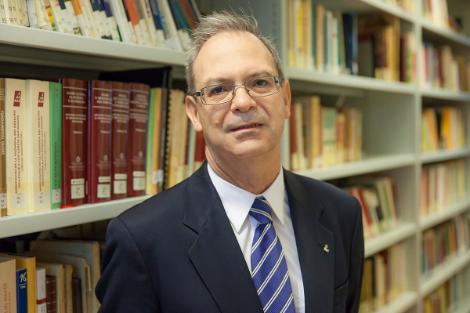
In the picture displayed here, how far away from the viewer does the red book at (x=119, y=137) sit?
1.25m

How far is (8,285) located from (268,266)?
1.83 ft

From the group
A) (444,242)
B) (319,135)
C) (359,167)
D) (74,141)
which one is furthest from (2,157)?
(444,242)

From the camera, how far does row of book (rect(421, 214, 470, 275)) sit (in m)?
2.89

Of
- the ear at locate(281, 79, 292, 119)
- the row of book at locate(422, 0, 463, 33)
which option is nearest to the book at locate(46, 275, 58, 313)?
the ear at locate(281, 79, 292, 119)

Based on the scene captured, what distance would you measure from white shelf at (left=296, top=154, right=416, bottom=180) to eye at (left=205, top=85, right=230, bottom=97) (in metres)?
0.80

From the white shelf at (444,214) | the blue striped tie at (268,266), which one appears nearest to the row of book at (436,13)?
the white shelf at (444,214)

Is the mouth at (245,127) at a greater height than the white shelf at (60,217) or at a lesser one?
greater

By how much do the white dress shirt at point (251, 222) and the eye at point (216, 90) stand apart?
188 mm

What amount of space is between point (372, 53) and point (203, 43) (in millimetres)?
1607

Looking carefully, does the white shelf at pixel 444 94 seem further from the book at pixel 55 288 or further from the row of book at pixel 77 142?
the book at pixel 55 288

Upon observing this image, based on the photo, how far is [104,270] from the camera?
1.03 m

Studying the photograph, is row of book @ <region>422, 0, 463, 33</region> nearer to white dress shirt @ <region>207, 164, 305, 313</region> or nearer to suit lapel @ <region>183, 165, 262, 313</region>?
white dress shirt @ <region>207, 164, 305, 313</region>

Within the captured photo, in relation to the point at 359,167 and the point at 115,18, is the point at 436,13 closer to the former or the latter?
the point at 359,167

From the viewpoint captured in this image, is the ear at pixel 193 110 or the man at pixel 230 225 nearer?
the man at pixel 230 225
